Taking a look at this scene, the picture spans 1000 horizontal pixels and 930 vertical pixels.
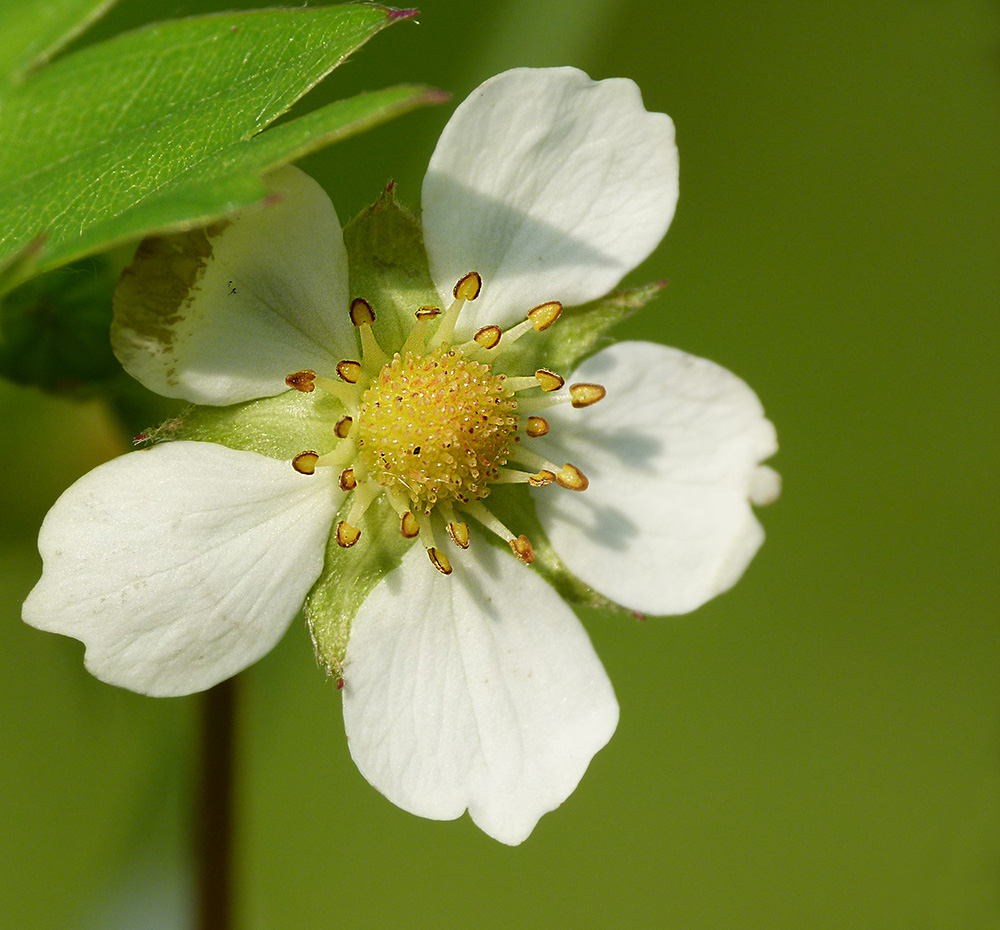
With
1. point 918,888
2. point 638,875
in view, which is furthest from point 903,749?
point 638,875

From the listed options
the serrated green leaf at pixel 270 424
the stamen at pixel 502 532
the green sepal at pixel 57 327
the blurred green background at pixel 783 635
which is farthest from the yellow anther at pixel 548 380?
the blurred green background at pixel 783 635

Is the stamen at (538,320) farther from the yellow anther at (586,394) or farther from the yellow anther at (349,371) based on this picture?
the yellow anther at (349,371)

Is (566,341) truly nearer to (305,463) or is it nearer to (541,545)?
(541,545)

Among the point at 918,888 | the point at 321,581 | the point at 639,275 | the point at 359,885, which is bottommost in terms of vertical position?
the point at 918,888

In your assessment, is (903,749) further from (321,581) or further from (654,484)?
(321,581)

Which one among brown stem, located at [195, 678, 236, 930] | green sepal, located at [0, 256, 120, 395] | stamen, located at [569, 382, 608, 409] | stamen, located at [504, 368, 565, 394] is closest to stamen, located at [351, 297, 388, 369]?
stamen, located at [504, 368, 565, 394]

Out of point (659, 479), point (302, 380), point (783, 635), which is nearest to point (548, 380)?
point (659, 479)

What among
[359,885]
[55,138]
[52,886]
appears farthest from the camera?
[359,885]
